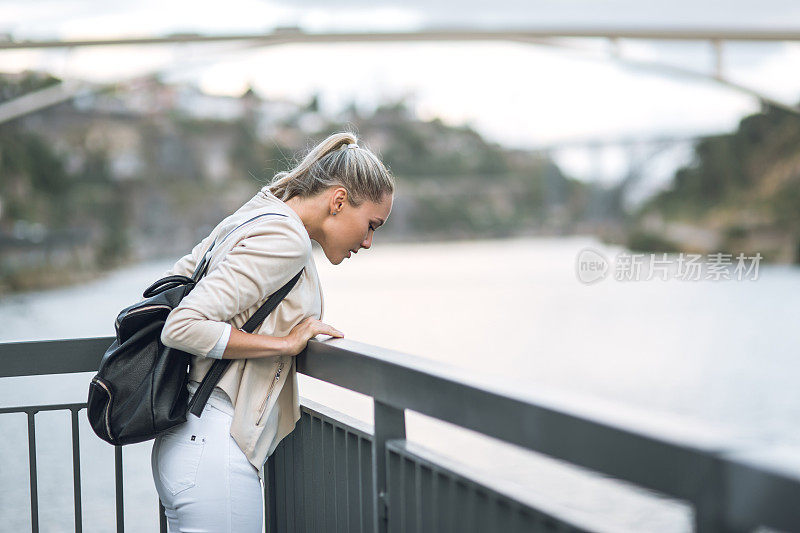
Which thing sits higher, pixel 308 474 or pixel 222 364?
pixel 222 364

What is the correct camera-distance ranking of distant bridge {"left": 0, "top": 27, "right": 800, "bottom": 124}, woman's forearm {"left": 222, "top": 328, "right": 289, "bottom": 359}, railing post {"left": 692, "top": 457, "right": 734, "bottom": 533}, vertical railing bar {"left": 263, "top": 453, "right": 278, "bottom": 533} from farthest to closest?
distant bridge {"left": 0, "top": 27, "right": 800, "bottom": 124} → vertical railing bar {"left": 263, "top": 453, "right": 278, "bottom": 533} → woman's forearm {"left": 222, "top": 328, "right": 289, "bottom": 359} → railing post {"left": 692, "top": 457, "right": 734, "bottom": 533}

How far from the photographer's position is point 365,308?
21.5m

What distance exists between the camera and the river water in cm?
229

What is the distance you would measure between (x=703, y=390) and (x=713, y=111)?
2371 centimetres

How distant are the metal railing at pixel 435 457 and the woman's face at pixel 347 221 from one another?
17 cm

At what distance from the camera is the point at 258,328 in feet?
5.06

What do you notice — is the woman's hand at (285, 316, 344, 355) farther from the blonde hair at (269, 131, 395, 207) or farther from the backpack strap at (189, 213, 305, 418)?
the blonde hair at (269, 131, 395, 207)

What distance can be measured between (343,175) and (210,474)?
54 centimetres

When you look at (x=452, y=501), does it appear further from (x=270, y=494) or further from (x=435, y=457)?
(x=270, y=494)

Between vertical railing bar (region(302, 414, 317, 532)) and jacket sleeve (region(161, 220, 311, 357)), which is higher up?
jacket sleeve (region(161, 220, 311, 357))

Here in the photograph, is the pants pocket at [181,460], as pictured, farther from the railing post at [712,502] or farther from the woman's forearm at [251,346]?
the railing post at [712,502]

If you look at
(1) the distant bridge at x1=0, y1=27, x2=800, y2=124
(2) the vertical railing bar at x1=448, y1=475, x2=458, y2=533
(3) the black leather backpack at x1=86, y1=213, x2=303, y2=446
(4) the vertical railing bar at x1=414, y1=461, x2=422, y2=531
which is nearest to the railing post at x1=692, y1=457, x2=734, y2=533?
(2) the vertical railing bar at x1=448, y1=475, x2=458, y2=533

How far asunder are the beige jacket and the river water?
196 millimetres

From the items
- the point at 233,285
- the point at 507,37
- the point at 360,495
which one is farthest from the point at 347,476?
the point at 507,37
